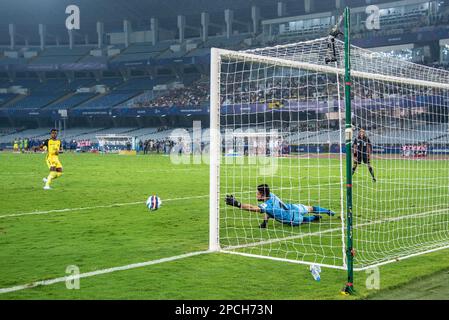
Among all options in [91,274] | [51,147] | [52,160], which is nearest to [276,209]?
[91,274]

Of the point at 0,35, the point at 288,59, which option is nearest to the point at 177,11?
the point at 0,35

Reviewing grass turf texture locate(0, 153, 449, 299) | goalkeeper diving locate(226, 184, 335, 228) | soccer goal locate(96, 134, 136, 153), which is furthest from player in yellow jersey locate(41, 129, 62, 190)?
soccer goal locate(96, 134, 136, 153)

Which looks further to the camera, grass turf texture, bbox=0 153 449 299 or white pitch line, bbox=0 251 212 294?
white pitch line, bbox=0 251 212 294

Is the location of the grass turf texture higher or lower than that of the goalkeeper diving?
lower

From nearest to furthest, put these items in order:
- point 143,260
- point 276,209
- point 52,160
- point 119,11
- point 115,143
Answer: point 143,260 → point 276,209 → point 52,160 → point 115,143 → point 119,11

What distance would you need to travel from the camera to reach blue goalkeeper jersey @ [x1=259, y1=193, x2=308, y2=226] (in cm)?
950

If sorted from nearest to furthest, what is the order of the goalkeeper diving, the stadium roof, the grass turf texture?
1. the grass turf texture
2. the goalkeeper diving
3. the stadium roof

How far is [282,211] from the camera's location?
966cm

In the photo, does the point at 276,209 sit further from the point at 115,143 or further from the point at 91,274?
the point at 115,143

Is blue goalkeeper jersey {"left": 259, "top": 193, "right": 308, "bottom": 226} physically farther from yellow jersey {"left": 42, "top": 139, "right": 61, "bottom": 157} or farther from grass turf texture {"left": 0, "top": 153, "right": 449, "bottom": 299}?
yellow jersey {"left": 42, "top": 139, "right": 61, "bottom": 157}

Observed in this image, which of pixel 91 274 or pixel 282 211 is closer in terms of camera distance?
pixel 91 274

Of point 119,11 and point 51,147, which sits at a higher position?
point 119,11

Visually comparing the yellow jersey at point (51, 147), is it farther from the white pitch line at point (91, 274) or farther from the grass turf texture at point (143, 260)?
the white pitch line at point (91, 274)

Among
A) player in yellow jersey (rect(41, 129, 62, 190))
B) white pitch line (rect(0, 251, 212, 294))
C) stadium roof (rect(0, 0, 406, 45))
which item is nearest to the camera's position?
white pitch line (rect(0, 251, 212, 294))
